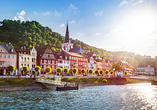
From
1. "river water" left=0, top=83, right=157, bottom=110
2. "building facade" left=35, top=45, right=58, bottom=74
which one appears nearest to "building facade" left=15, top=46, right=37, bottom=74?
"building facade" left=35, top=45, right=58, bottom=74

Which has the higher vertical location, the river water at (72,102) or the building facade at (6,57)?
the building facade at (6,57)

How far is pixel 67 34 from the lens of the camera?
175 m

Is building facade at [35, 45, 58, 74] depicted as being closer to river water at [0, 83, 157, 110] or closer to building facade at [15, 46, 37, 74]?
building facade at [15, 46, 37, 74]

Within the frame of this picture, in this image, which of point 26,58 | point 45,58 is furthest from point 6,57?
point 45,58

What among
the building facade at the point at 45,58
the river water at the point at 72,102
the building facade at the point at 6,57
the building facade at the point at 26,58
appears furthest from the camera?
the building facade at the point at 45,58

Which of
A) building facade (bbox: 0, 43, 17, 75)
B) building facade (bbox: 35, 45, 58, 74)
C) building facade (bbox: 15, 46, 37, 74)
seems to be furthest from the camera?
building facade (bbox: 35, 45, 58, 74)

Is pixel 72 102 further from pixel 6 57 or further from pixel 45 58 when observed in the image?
pixel 45 58

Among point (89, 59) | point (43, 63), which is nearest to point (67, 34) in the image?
point (89, 59)

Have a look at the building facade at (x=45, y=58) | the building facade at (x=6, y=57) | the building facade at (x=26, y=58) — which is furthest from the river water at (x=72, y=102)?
the building facade at (x=45, y=58)

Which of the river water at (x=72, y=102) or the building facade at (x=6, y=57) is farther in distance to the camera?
the building facade at (x=6, y=57)

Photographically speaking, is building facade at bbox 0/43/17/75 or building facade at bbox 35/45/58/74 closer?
building facade at bbox 0/43/17/75

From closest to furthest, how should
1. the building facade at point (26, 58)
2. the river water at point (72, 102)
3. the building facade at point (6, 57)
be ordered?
1. the river water at point (72, 102)
2. the building facade at point (6, 57)
3. the building facade at point (26, 58)

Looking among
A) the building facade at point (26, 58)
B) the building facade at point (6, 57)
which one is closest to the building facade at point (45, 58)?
the building facade at point (26, 58)

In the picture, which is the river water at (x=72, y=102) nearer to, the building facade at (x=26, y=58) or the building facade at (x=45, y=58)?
the building facade at (x=26, y=58)
